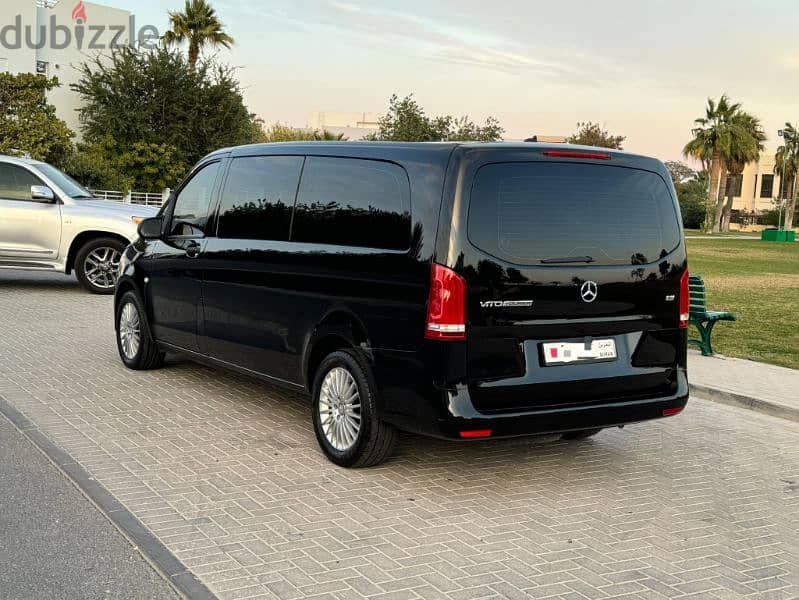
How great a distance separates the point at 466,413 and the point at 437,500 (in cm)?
59

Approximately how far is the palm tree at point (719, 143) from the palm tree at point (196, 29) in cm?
4535

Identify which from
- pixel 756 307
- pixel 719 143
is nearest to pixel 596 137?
pixel 719 143

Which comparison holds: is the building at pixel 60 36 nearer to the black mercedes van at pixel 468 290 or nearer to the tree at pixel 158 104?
the tree at pixel 158 104

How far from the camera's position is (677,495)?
219 inches

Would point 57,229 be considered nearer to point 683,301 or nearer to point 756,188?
point 683,301

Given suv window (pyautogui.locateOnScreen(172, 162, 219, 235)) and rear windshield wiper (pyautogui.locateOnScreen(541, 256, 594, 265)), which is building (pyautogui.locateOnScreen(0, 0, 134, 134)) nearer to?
suv window (pyautogui.locateOnScreen(172, 162, 219, 235))

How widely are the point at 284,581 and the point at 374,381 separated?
1.65 m

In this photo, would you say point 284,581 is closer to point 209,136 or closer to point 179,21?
point 209,136

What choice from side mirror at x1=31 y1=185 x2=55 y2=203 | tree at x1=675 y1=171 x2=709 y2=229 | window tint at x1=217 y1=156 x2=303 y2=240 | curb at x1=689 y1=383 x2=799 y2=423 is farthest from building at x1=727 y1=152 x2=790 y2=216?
window tint at x1=217 y1=156 x2=303 y2=240

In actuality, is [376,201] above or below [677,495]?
above

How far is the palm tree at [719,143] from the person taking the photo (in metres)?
85.0

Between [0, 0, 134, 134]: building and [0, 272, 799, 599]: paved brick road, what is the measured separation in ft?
200

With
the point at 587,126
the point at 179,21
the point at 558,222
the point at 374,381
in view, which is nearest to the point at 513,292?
the point at 558,222

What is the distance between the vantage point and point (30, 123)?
161 feet
